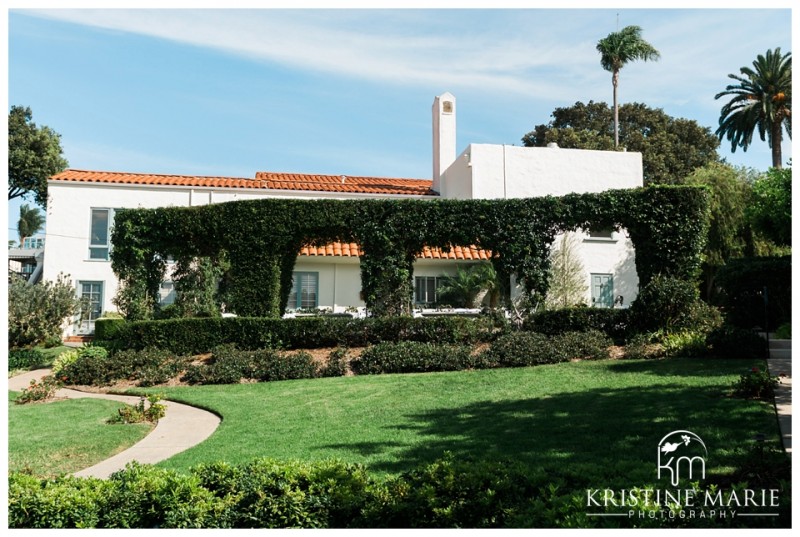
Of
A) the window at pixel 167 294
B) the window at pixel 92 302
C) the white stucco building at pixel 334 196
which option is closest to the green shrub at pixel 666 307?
the white stucco building at pixel 334 196

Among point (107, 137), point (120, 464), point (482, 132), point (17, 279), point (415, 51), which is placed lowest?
point (120, 464)

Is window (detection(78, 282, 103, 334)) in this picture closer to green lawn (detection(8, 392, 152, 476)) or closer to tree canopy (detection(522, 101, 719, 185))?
green lawn (detection(8, 392, 152, 476))

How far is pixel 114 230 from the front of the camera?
65.3 ft

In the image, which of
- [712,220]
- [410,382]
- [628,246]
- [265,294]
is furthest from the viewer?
[712,220]

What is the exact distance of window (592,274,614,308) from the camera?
85.4 feet

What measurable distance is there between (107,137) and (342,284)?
18.6 meters

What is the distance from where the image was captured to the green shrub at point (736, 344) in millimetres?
14406

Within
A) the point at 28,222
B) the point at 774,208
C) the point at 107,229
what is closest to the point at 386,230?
the point at 774,208

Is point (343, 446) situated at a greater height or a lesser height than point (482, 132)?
lesser

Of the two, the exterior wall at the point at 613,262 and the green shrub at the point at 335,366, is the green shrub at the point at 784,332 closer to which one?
the exterior wall at the point at 613,262

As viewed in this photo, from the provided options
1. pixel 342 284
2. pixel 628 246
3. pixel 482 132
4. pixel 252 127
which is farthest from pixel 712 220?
pixel 252 127

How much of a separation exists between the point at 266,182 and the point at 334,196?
341 cm

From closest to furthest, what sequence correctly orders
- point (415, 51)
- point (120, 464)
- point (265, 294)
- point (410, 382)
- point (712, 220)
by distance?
point (415, 51), point (120, 464), point (410, 382), point (265, 294), point (712, 220)

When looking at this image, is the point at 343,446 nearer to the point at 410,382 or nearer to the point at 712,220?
the point at 410,382
